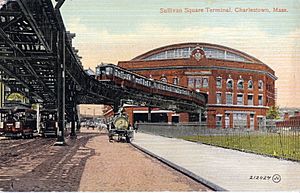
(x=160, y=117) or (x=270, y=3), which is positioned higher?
(x=270, y=3)

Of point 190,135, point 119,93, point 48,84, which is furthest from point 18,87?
point 190,135

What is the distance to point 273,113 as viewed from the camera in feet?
32.5

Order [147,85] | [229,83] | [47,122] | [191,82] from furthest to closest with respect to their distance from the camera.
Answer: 1. [47,122]
2. [147,85]
3. [191,82]
4. [229,83]

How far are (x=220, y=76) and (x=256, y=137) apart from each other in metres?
1.42

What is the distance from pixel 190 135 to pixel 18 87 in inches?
665

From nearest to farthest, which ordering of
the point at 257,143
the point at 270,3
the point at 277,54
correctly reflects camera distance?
the point at 270,3 → the point at 277,54 → the point at 257,143

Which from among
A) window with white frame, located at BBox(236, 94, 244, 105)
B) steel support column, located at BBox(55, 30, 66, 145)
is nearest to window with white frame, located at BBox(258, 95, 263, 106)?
window with white frame, located at BBox(236, 94, 244, 105)

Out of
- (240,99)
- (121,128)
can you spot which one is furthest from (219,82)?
(121,128)

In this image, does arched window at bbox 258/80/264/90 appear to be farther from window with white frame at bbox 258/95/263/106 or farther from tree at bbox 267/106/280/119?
tree at bbox 267/106/280/119

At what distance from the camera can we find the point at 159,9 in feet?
25.8

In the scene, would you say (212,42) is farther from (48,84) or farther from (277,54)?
(48,84)

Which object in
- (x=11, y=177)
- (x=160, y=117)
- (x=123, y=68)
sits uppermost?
(x=123, y=68)

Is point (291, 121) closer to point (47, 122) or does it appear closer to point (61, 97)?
point (61, 97)

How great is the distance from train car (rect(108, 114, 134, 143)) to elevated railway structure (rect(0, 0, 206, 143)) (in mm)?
1527
